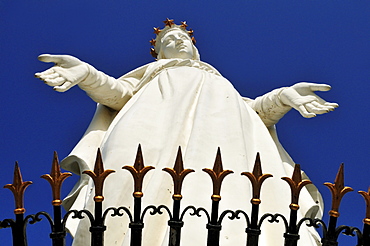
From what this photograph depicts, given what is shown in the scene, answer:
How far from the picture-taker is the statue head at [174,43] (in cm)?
768

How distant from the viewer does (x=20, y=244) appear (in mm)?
2959

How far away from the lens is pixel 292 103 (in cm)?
601

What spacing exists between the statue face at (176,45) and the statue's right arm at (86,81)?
1.06m

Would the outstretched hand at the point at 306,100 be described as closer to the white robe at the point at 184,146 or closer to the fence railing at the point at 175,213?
the white robe at the point at 184,146

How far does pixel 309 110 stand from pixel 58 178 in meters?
3.45

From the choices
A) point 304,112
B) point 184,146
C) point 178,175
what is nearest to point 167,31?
point 304,112

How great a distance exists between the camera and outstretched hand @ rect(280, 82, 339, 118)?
5664 millimetres

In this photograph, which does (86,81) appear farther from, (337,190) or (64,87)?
(337,190)

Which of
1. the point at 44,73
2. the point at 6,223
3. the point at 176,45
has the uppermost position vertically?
the point at 176,45

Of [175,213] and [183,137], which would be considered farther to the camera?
[183,137]

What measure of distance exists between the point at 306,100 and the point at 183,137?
163 cm

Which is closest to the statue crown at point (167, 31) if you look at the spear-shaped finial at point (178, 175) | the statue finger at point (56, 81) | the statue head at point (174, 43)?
the statue head at point (174, 43)

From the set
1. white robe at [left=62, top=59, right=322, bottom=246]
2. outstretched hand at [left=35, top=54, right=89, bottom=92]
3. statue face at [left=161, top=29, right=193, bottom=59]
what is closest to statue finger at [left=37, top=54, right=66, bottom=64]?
outstretched hand at [left=35, top=54, right=89, bottom=92]

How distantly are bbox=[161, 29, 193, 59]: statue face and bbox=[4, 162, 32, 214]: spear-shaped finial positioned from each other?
4.85 meters
